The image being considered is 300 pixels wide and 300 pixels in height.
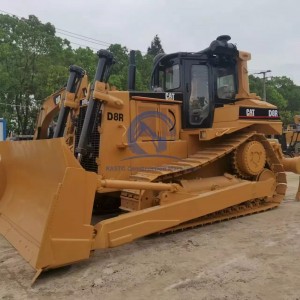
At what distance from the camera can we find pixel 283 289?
3713 millimetres

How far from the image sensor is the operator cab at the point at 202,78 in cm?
670

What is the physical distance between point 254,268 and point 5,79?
24.3 m

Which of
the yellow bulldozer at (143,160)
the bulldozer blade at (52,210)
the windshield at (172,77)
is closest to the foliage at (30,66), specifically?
the windshield at (172,77)

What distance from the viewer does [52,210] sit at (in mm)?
4070

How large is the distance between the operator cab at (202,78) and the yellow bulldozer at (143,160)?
0.06ft

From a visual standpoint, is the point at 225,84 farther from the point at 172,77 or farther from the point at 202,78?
the point at 172,77

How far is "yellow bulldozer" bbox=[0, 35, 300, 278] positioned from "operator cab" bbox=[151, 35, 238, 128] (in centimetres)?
2

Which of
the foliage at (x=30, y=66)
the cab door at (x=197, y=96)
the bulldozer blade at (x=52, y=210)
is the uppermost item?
the foliage at (x=30, y=66)

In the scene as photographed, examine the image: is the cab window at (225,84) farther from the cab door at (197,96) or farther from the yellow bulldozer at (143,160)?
the cab door at (197,96)

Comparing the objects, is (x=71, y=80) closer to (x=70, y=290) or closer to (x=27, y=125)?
(x=70, y=290)

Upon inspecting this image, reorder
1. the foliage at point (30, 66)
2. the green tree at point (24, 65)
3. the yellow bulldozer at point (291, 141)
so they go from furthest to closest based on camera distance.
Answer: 1. the green tree at point (24, 65)
2. the foliage at point (30, 66)
3. the yellow bulldozer at point (291, 141)

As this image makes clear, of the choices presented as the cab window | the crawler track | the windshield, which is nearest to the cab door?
the windshield

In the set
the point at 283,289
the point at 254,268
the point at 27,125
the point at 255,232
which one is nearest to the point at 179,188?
the point at 255,232

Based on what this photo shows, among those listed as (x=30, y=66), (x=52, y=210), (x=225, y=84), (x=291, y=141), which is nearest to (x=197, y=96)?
(x=225, y=84)
